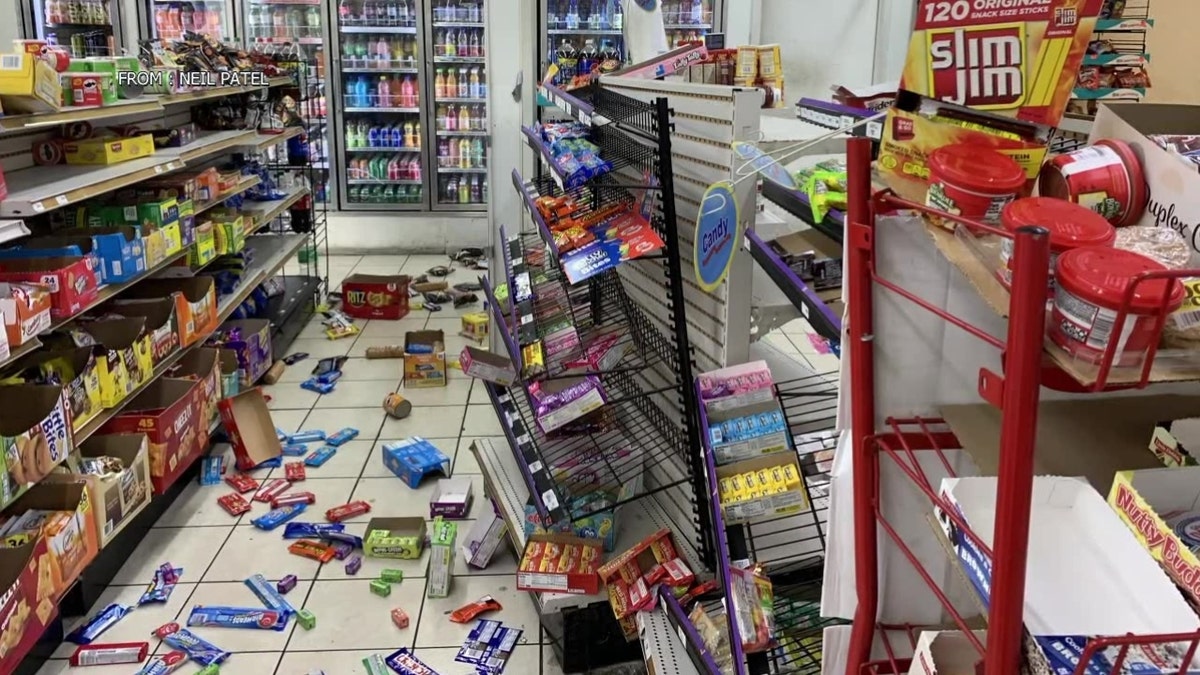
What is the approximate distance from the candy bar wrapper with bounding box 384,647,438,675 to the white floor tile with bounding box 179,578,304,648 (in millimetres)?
375

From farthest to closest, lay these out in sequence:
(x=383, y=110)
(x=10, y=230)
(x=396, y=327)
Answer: (x=383, y=110) → (x=396, y=327) → (x=10, y=230)

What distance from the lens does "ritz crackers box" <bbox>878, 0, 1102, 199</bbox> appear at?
1101 mm

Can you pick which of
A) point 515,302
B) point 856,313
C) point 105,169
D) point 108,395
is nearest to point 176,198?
point 105,169

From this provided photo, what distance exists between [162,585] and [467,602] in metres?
1.11

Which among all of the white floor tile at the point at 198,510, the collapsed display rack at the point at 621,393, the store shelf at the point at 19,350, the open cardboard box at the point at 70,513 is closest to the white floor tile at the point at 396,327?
the white floor tile at the point at 198,510

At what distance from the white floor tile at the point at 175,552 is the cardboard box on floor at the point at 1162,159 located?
3192 mm

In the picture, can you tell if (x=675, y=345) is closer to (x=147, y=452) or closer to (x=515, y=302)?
(x=515, y=302)

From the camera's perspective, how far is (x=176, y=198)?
4027 millimetres

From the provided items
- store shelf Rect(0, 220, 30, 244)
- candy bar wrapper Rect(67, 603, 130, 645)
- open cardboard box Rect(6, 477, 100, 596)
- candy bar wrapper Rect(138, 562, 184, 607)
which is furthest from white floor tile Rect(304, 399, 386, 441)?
store shelf Rect(0, 220, 30, 244)

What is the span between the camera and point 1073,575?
39.9 inches

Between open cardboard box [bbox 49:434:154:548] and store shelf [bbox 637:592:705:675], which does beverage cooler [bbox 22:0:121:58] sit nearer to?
open cardboard box [bbox 49:434:154:548]

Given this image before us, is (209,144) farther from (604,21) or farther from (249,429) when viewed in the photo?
(604,21)

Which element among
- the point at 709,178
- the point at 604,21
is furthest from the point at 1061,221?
the point at 604,21

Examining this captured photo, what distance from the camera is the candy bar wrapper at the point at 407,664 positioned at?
2.74m
